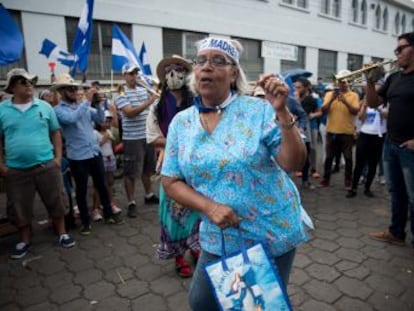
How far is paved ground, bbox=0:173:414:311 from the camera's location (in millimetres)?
3014

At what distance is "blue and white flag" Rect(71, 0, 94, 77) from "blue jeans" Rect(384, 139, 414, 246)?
4.34 m

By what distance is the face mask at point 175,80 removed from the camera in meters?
3.47

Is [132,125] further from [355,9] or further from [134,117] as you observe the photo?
[355,9]

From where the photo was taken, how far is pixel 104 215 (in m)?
4.91

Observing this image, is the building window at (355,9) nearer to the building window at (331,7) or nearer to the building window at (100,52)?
the building window at (331,7)

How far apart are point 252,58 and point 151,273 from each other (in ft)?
41.7

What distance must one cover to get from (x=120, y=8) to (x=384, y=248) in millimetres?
9944

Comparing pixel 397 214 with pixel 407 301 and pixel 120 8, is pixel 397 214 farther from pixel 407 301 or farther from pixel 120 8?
pixel 120 8

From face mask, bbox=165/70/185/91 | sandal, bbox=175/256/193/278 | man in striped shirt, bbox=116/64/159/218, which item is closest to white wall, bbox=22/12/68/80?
man in striped shirt, bbox=116/64/159/218

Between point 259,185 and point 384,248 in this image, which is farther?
point 384,248

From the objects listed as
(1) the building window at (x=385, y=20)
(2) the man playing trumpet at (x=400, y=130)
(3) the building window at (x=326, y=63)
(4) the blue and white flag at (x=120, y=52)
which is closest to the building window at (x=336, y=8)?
(3) the building window at (x=326, y=63)

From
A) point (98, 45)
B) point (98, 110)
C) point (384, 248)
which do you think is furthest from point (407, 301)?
point (98, 45)

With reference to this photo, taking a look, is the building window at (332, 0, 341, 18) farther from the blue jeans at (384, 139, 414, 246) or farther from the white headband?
the white headband

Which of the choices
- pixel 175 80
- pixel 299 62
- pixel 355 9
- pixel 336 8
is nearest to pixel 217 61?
pixel 175 80
